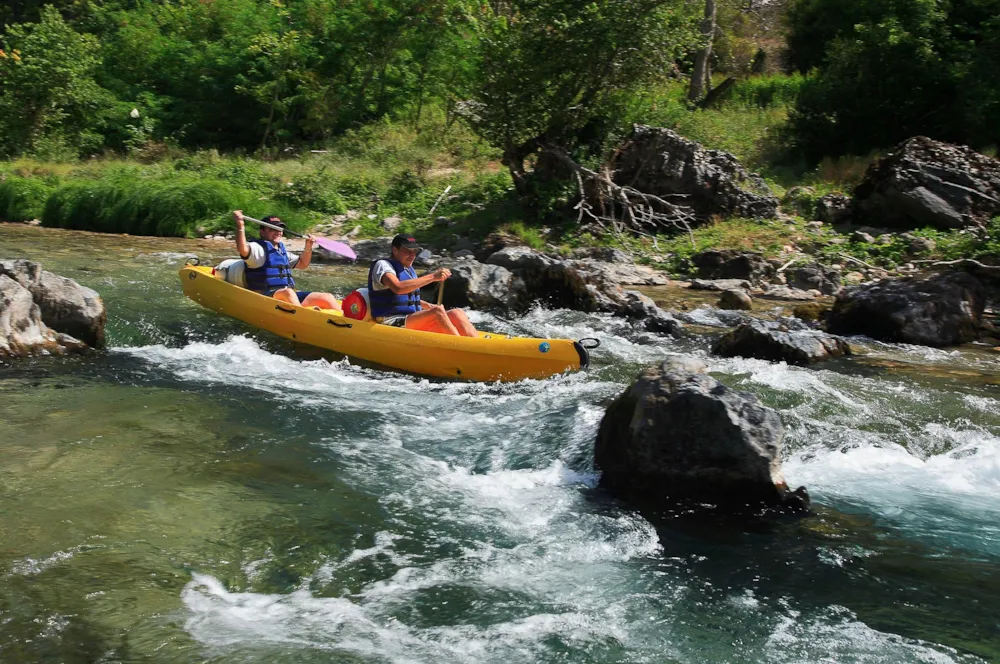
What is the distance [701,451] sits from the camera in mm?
4172

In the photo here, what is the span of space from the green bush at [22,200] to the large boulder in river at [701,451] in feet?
49.2

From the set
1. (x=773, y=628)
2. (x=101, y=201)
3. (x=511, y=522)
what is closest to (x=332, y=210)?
(x=101, y=201)

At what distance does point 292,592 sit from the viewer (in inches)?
131

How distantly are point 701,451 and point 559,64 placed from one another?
1094cm

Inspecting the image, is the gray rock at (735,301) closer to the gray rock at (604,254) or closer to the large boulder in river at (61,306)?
the gray rock at (604,254)

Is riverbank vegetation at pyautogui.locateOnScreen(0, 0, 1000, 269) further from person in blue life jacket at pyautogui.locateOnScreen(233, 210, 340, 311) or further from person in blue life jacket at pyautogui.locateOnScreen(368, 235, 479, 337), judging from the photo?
person in blue life jacket at pyautogui.locateOnScreen(368, 235, 479, 337)

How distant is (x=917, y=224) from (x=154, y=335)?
32.0 ft

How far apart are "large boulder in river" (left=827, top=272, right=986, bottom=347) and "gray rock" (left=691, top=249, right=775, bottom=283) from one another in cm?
226

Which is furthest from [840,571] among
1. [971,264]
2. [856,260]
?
[856,260]

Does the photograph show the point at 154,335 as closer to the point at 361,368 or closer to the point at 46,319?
the point at 46,319

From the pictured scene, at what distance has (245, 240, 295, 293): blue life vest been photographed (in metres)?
8.18

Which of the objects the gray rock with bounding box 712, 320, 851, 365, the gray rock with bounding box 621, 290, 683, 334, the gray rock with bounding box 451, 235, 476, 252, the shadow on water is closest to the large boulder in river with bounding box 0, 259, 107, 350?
the shadow on water

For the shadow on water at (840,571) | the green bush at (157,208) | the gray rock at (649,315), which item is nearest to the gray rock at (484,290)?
the gray rock at (649,315)

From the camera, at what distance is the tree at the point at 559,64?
45.4ft
